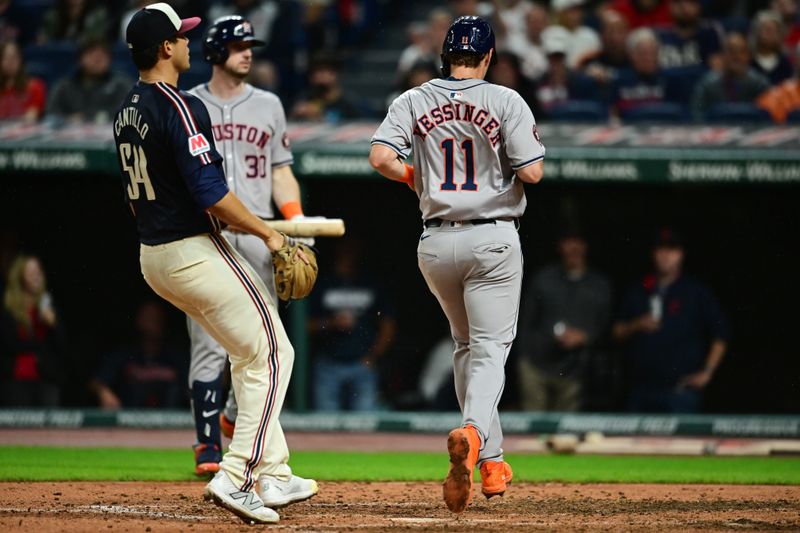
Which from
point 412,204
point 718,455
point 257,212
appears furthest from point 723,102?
point 257,212

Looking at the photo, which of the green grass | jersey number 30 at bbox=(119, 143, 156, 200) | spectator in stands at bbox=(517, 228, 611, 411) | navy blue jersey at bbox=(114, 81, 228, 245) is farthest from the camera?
spectator in stands at bbox=(517, 228, 611, 411)

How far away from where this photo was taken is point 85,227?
9.11 metres

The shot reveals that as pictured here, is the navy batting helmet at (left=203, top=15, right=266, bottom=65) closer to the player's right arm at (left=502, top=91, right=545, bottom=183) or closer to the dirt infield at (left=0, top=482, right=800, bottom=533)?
the player's right arm at (left=502, top=91, right=545, bottom=183)

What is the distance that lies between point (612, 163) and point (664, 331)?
1.26 meters

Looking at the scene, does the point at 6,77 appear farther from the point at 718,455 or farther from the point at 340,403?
the point at 718,455

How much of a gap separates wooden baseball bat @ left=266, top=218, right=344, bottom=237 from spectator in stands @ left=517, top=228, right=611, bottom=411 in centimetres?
374

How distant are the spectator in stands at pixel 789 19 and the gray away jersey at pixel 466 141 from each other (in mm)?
6544

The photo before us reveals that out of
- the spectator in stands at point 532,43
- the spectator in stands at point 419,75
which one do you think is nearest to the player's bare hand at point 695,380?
the spectator in stands at point 419,75

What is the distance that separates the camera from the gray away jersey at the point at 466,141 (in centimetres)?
470

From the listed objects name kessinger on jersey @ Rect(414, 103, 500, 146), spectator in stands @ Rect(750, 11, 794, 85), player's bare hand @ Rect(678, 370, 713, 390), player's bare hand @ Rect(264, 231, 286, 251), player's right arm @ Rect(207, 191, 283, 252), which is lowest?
player's bare hand @ Rect(678, 370, 713, 390)

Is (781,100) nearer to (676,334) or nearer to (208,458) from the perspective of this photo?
(676,334)

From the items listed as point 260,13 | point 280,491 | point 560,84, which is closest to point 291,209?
point 280,491

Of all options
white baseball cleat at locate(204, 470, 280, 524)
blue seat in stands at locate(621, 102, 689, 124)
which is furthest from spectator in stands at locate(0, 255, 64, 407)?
white baseball cleat at locate(204, 470, 280, 524)

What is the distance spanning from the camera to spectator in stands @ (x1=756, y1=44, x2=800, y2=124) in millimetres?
9312
